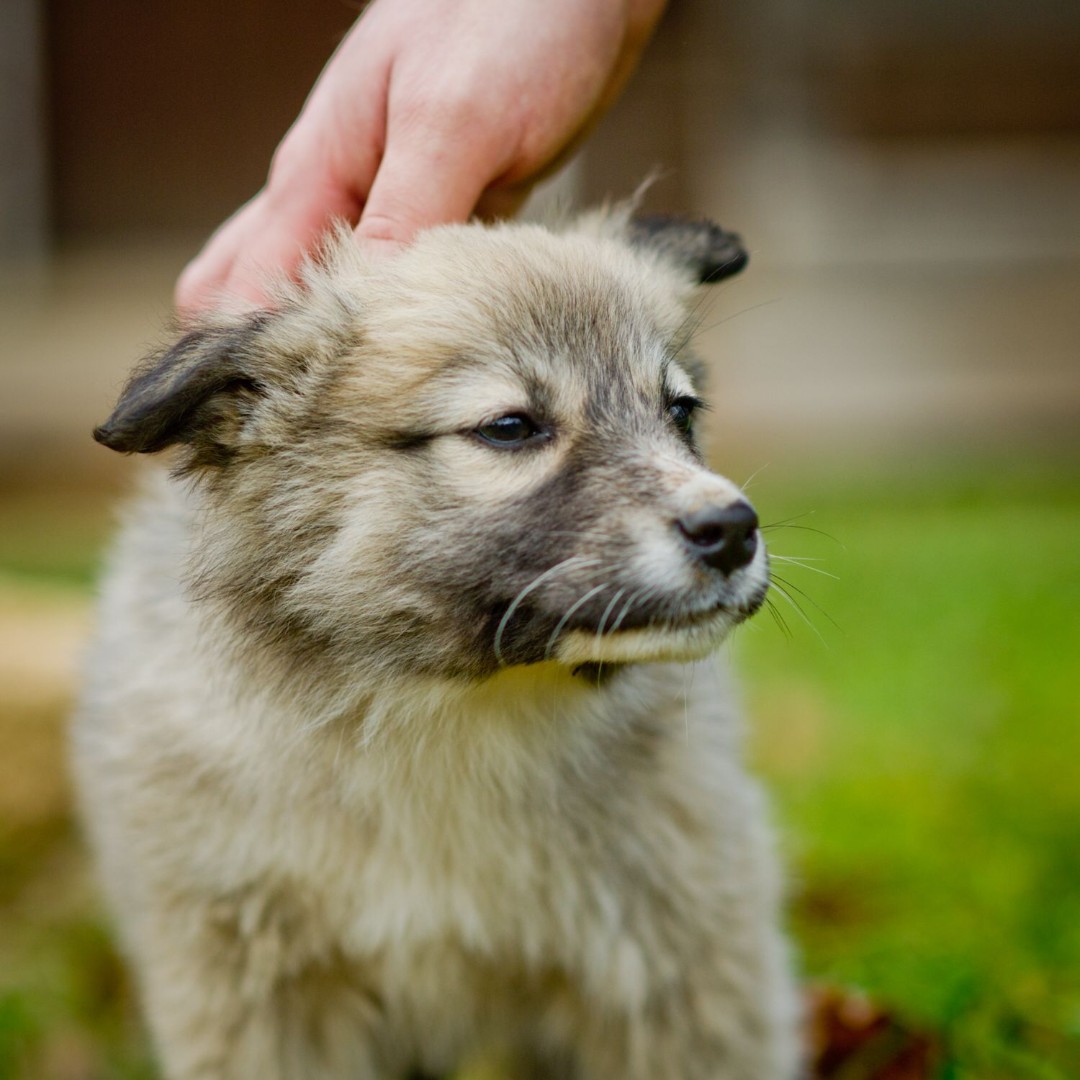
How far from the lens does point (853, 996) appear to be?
3.62 metres

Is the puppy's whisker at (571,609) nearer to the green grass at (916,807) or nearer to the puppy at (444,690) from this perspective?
the puppy at (444,690)

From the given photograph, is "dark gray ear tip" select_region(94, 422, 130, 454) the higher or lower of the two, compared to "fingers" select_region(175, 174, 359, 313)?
lower

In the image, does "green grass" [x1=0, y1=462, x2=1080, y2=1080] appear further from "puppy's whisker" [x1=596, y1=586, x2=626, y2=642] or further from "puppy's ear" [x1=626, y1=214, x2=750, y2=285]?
"puppy's ear" [x1=626, y1=214, x2=750, y2=285]

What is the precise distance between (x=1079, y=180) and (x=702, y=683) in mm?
9806

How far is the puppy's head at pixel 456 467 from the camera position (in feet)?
8.15

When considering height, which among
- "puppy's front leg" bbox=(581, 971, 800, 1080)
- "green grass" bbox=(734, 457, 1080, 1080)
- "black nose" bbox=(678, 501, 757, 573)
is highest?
"black nose" bbox=(678, 501, 757, 573)

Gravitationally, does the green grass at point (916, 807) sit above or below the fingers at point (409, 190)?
below

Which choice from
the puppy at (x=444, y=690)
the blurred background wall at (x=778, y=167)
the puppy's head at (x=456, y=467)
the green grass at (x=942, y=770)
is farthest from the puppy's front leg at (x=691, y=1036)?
the blurred background wall at (x=778, y=167)

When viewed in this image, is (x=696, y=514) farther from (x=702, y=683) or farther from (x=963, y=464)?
(x=963, y=464)

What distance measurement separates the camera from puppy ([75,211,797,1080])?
102 inches

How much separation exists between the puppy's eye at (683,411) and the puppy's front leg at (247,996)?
130 cm

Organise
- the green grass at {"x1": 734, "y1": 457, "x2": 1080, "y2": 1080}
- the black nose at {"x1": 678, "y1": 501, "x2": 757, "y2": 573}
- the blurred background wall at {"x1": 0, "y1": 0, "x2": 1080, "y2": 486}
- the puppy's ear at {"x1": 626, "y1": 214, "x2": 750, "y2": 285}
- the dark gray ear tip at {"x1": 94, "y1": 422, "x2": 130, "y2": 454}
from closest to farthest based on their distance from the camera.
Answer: the black nose at {"x1": 678, "y1": 501, "x2": 757, "y2": 573}, the dark gray ear tip at {"x1": 94, "y1": 422, "x2": 130, "y2": 454}, the puppy's ear at {"x1": 626, "y1": 214, "x2": 750, "y2": 285}, the green grass at {"x1": 734, "y1": 457, "x2": 1080, "y2": 1080}, the blurred background wall at {"x1": 0, "y1": 0, "x2": 1080, "y2": 486}

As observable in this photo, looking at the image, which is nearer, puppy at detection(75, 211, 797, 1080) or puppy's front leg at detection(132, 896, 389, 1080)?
puppy at detection(75, 211, 797, 1080)

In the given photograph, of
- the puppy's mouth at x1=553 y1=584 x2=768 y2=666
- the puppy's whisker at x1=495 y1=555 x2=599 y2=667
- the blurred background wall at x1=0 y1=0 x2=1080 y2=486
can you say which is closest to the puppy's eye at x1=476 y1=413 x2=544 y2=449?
the puppy's whisker at x1=495 y1=555 x2=599 y2=667
